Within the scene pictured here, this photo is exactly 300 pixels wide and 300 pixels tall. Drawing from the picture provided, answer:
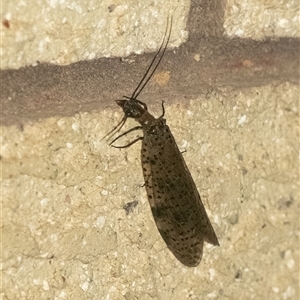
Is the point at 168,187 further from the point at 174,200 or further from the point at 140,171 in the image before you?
the point at 140,171

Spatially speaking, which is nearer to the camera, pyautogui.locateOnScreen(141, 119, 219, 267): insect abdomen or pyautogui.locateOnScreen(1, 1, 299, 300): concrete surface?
pyautogui.locateOnScreen(1, 1, 299, 300): concrete surface

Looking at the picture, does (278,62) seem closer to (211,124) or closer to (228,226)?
(211,124)

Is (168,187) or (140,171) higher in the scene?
(140,171)

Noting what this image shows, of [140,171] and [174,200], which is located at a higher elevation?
[140,171]

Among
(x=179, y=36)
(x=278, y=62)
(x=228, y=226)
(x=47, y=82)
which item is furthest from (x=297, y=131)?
→ (x=47, y=82)

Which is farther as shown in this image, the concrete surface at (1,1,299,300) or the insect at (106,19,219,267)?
the insect at (106,19,219,267)

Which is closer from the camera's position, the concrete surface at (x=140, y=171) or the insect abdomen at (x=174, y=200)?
the concrete surface at (x=140, y=171)

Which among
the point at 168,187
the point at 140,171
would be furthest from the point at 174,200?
the point at 140,171

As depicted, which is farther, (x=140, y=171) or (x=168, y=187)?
(x=168, y=187)
